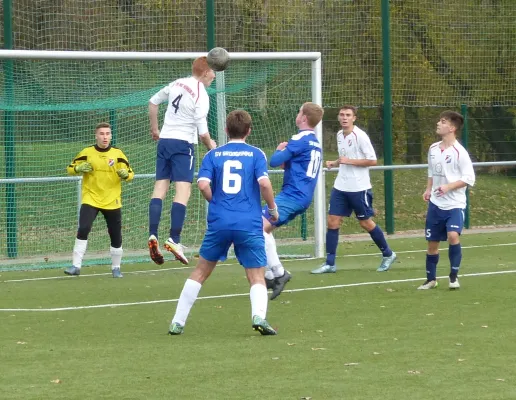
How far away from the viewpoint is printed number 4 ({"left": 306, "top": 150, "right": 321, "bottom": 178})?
11270 mm

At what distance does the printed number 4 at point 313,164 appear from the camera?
37.0 feet

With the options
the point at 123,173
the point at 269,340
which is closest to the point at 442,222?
the point at 269,340

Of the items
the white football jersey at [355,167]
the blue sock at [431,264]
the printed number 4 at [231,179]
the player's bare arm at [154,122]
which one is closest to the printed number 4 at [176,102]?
the player's bare arm at [154,122]

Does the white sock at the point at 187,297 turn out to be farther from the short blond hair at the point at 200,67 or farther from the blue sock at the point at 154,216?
the short blond hair at the point at 200,67

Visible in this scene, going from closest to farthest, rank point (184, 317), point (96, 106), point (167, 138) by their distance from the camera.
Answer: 1. point (184, 317)
2. point (167, 138)
3. point (96, 106)

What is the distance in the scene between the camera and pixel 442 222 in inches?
447

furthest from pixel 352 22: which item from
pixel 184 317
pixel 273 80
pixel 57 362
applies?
Answer: pixel 57 362

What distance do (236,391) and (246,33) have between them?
1263 cm

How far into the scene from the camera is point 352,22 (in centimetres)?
2030

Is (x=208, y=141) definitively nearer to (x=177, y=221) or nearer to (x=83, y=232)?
(x=177, y=221)

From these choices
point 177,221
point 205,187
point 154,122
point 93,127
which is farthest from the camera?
point 93,127

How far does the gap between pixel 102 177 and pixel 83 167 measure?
0.93 ft

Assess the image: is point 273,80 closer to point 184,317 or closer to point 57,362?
point 184,317

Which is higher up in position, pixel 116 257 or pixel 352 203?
pixel 352 203
